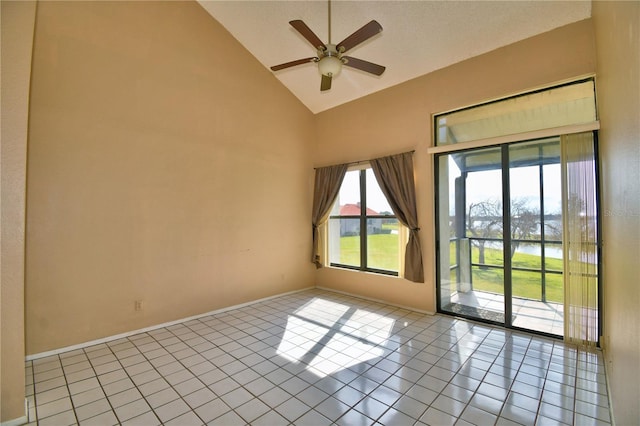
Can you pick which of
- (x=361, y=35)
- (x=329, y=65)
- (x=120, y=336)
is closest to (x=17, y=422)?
(x=120, y=336)

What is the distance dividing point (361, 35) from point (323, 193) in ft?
10.5

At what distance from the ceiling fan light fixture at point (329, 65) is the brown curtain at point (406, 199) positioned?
2.02 m

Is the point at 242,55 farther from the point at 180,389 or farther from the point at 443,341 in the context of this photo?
the point at 443,341

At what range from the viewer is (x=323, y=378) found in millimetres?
2557

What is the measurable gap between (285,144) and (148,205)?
2513mm

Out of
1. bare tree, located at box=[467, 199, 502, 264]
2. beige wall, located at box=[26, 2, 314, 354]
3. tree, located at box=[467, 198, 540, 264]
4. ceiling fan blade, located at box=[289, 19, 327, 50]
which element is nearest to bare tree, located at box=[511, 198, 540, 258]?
tree, located at box=[467, 198, 540, 264]

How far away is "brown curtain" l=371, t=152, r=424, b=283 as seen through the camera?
13.8ft

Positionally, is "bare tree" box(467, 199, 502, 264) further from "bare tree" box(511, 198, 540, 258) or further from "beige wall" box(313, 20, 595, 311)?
"beige wall" box(313, 20, 595, 311)

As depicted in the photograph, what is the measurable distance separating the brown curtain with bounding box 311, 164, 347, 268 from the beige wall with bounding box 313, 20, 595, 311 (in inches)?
8.2

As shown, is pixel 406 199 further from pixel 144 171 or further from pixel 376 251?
pixel 144 171

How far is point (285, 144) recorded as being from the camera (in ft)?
17.2

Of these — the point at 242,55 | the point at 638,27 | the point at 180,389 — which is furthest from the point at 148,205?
the point at 638,27

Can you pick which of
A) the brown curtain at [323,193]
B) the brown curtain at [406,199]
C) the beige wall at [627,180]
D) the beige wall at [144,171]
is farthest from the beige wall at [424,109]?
the beige wall at [627,180]

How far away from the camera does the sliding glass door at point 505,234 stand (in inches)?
130
